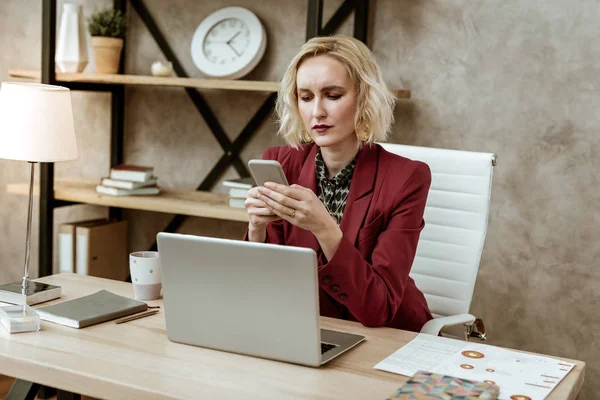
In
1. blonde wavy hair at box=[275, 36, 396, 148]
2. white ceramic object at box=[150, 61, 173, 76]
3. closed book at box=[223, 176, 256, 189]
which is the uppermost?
white ceramic object at box=[150, 61, 173, 76]

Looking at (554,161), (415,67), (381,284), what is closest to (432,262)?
(381,284)

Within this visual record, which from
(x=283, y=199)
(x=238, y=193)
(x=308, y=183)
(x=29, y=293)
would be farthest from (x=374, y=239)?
(x=238, y=193)

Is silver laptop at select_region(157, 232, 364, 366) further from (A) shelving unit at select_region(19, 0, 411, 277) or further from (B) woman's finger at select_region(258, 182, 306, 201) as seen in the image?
(A) shelving unit at select_region(19, 0, 411, 277)

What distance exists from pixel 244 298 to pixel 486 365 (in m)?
0.43

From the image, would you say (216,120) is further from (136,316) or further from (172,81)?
(136,316)

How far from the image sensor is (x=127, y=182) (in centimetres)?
293

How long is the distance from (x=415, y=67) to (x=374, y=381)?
5.82 ft

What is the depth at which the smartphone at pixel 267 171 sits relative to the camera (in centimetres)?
143

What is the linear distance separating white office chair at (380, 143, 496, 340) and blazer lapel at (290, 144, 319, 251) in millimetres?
A: 311

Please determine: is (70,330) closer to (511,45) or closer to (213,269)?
(213,269)

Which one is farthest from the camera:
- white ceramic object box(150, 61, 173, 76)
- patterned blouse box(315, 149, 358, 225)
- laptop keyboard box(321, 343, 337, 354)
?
white ceramic object box(150, 61, 173, 76)

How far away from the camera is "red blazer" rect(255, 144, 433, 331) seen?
1.52m

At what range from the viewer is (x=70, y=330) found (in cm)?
141

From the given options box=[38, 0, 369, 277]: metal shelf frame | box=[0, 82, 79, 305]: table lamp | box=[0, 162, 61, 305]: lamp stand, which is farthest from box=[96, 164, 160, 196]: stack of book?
box=[0, 162, 61, 305]: lamp stand
